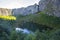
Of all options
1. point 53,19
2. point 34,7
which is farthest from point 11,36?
point 34,7

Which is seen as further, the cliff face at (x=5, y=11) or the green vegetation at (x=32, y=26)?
the cliff face at (x=5, y=11)

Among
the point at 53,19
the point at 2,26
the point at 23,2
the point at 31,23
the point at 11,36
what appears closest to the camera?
the point at 11,36

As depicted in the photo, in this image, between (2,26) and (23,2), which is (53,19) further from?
(23,2)

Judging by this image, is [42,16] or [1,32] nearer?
[1,32]

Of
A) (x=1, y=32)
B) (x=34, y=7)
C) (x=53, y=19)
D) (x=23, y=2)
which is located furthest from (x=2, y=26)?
(x=23, y=2)

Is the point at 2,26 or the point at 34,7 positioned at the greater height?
the point at 2,26

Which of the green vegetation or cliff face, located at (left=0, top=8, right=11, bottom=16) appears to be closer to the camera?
the green vegetation

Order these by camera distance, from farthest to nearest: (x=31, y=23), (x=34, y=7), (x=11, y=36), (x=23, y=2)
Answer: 1. (x=23, y=2)
2. (x=34, y=7)
3. (x=31, y=23)
4. (x=11, y=36)

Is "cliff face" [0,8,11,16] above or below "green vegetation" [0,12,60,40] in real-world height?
below

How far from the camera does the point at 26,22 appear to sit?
7.24m

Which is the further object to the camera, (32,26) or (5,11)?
(5,11)

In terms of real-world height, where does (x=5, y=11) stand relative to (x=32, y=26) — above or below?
below

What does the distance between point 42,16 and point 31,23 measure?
532 millimetres

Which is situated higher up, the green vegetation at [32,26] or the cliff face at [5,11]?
the green vegetation at [32,26]
